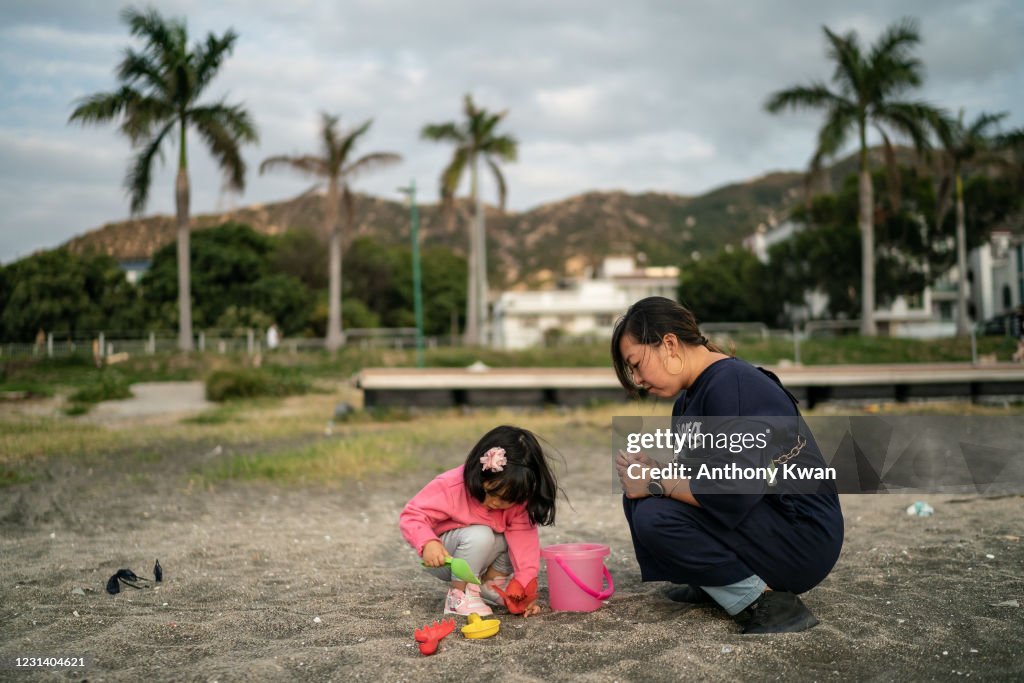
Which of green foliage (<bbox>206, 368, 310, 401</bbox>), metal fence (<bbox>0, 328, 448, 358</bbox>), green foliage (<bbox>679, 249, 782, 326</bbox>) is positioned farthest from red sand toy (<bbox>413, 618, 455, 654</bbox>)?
green foliage (<bbox>679, 249, 782, 326</bbox>)

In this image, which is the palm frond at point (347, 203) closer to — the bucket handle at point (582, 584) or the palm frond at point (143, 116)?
the palm frond at point (143, 116)

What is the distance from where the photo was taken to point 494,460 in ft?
9.68

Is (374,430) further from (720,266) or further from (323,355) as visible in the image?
(720,266)

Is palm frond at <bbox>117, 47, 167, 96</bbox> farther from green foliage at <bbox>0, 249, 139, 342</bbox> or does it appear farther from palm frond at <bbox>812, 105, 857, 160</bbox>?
palm frond at <bbox>812, 105, 857, 160</bbox>

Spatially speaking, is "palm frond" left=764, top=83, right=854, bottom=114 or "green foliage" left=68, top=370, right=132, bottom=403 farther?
"palm frond" left=764, top=83, right=854, bottom=114

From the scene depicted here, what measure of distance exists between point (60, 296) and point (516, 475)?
13470mm

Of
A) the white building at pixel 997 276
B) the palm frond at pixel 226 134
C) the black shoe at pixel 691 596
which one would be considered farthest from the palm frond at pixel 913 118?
the white building at pixel 997 276

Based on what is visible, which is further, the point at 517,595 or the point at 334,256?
the point at 334,256

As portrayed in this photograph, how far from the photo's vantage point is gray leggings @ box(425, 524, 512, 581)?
3.10 metres

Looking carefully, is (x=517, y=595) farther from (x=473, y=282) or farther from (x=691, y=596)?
(x=473, y=282)

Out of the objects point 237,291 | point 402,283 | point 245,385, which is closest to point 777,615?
point 245,385

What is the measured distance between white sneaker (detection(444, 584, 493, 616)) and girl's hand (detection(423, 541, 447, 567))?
274mm

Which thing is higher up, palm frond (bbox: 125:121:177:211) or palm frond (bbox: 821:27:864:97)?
palm frond (bbox: 821:27:864:97)

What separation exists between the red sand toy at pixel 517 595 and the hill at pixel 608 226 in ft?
269
